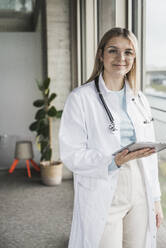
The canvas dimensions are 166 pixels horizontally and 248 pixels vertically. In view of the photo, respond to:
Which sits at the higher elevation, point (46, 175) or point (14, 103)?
point (14, 103)

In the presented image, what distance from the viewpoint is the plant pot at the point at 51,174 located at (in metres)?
4.84

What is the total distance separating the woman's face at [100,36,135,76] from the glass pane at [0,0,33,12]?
4473 millimetres

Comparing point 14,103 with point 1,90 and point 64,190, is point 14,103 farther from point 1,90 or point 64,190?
point 64,190

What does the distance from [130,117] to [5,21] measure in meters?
4.64

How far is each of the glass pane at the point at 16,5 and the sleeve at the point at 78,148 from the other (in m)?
4.61

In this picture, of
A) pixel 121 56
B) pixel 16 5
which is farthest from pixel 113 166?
pixel 16 5

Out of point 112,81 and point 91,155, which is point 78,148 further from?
point 112,81

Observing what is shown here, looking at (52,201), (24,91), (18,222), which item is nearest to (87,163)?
(18,222)

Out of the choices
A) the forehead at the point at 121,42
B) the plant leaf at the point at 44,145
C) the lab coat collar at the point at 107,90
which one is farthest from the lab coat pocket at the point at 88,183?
the plant leaf at the point at 44,145

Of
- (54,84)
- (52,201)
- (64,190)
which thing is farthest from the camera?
(54,84)

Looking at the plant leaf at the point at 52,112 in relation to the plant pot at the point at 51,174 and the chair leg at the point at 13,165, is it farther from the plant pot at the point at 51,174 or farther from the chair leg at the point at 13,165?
the chair leg at the point at 13,165

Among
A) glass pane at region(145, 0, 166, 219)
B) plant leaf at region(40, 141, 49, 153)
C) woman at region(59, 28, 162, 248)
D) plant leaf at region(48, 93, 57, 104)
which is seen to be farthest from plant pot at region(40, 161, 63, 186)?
woman at region(59, 28, 162, 248)

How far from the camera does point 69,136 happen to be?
62.1 inches

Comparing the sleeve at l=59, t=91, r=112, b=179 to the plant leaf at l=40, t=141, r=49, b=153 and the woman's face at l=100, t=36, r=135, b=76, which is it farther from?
the plant leaf at l=40, t=141, r=49, b=153
